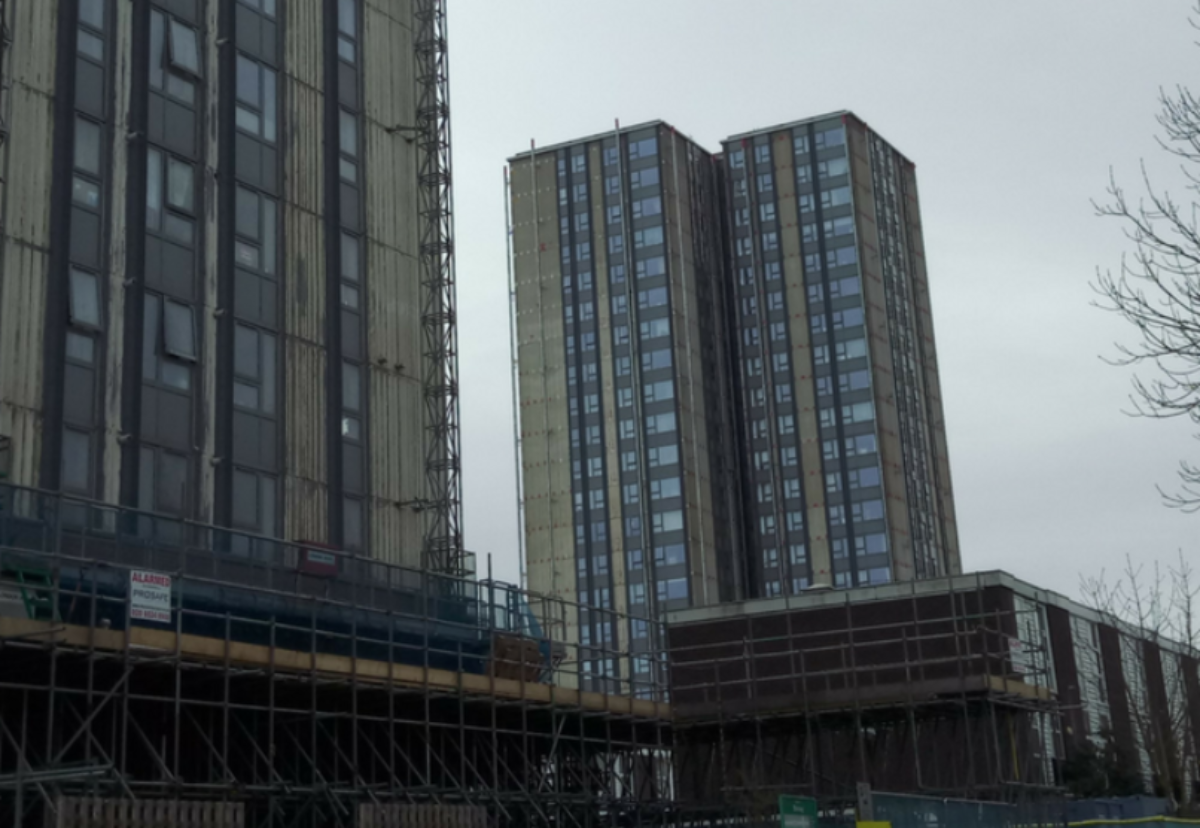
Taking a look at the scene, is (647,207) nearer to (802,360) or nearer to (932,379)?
(802,360)

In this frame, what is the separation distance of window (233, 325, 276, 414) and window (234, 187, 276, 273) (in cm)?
189

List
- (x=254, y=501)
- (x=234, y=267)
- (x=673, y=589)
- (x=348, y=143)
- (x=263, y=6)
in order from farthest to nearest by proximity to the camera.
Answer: (x=673, y=589)
(x=348, y=143)
(x=263, y=6)
(x=234, y=267)
(x=254, y=501)

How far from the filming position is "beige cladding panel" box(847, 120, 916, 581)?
123m

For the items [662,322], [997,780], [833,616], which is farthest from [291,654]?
[662,322]

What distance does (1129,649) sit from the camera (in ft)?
283

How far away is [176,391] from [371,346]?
7847mm

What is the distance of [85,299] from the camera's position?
37.5m

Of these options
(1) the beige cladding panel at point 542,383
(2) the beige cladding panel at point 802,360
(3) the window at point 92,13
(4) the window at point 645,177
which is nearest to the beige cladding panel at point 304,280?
(3) the window at point 92,13

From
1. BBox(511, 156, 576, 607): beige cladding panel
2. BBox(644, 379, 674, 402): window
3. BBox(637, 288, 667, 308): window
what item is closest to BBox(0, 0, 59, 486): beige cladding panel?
BBox(511, 156, 576, 607): beige cladding panel

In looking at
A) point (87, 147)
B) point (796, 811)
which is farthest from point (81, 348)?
point (796, 811)

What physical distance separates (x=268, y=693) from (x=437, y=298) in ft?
61.5

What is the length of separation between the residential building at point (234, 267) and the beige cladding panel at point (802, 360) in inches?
3061

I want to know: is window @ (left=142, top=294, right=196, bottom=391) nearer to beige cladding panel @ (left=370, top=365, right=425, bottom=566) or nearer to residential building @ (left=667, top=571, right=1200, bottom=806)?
beige cladding panel @ (left=370, top=365, right=425, bottom=566)

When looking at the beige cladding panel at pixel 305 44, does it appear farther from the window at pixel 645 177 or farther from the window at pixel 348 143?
the window at pixel 645 177
